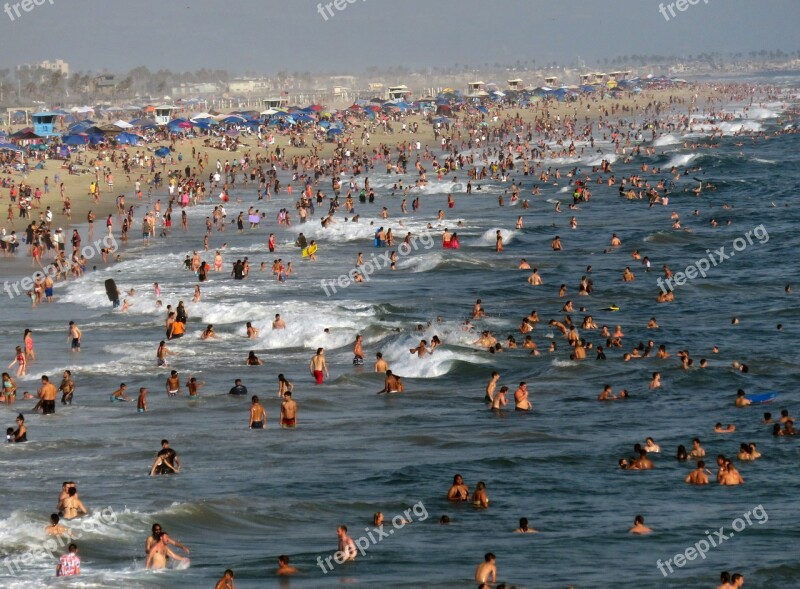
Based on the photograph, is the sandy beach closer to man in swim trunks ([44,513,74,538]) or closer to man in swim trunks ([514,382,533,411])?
man in swim trunks ([514,382,533,411])

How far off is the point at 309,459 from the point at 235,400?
4.50 meters

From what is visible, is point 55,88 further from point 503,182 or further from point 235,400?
point 235,400

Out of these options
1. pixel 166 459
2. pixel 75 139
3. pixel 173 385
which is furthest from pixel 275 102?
pixel 166 459

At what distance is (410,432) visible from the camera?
23.2 meters

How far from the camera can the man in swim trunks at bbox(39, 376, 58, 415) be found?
24.0 meters

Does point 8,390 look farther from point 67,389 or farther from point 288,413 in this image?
point 288,413

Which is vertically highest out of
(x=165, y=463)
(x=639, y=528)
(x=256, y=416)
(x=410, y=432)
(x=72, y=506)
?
(x=256, y=416)

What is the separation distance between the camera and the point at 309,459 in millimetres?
21391

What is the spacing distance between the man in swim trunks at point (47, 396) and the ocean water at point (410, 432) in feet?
0.87

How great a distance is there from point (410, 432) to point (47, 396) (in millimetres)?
7069

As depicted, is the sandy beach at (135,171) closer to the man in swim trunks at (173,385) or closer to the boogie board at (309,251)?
the boogie board at (309,251)

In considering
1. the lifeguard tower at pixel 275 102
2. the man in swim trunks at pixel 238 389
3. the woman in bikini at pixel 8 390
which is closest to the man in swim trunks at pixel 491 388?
the man in swim trunks at pixel 238 389

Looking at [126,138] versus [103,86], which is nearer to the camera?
[126,138]

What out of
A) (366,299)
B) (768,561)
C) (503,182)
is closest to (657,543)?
(768,561)
